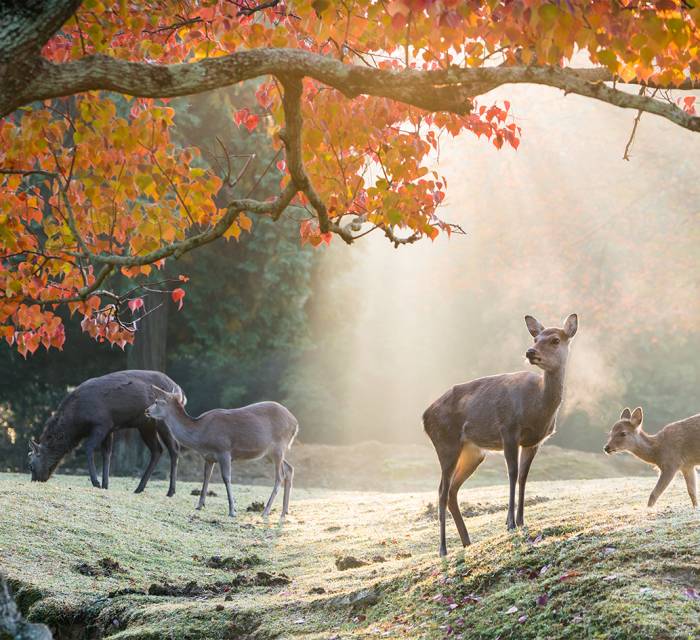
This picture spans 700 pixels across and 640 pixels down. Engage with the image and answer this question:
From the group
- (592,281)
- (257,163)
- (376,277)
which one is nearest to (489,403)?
(257,163)

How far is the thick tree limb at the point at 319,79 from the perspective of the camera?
5.95 metres

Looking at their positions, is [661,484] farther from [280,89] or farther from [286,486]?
[286,486]

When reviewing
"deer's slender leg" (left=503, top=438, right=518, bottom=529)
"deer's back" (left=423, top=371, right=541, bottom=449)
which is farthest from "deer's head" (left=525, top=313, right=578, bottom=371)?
"deer's slender leg" (left=503, top=438, right=518, bottom=529)

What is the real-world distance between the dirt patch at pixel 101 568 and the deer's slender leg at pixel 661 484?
5.59 meters

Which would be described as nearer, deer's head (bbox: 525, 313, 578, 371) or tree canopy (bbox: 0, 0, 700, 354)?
tree canopy (bbox: 0, 0, 700, 354)

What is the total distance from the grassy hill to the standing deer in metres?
0.59

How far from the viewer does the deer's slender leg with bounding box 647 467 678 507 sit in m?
10.2

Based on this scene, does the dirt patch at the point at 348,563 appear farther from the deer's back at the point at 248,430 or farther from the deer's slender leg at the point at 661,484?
the deer's back at the point at 248,430

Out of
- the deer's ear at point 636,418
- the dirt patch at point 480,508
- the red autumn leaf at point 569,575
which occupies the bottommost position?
the dirt patch at point 480,508

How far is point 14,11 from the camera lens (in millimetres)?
5605

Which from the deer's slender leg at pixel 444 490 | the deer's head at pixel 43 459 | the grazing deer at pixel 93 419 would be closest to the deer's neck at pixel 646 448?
the deer's slender leg at pixel 444 490

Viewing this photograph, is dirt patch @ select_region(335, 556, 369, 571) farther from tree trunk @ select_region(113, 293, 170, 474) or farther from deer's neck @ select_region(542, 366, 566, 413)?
tree trunk @ select_region(113, 293, 170, 474)

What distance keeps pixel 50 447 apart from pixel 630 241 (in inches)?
637

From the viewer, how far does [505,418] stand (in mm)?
9273
